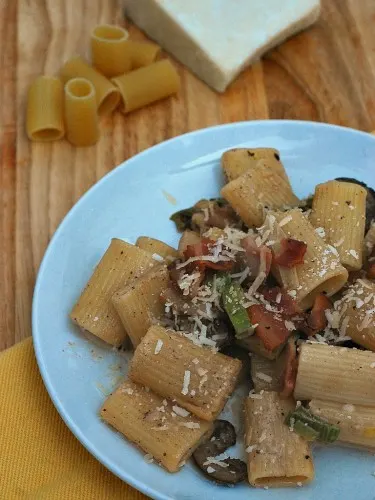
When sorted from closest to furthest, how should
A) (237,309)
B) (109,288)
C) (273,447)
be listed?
(273,447)
(237,309)
(109,288)

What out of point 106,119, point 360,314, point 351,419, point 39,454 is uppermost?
point 360,314

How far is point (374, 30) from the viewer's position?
2.59 metres

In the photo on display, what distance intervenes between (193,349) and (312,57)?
1.49 meters

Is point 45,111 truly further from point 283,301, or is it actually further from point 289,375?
point 289,375

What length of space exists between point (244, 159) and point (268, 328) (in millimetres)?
579

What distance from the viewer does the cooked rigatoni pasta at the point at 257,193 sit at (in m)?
1.70

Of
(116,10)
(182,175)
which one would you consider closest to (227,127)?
(182,175)

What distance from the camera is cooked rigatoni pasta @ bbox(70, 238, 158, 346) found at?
156 cm

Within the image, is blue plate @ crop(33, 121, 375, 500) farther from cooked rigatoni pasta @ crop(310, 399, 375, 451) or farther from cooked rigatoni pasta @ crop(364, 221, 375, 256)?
cooked rigatoni pasta @ crop(364, 221, 375, 256)

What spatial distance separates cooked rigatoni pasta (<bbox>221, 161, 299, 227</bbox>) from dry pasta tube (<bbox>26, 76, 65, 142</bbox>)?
0.76 metres

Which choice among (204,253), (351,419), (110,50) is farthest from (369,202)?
(110,50)

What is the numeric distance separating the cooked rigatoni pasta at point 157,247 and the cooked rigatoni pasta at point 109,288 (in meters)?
0.06

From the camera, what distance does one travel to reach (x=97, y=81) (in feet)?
7.47

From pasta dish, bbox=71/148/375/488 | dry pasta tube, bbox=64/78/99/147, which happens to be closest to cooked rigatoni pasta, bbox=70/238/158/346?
pasta dish, bbox=71/148/375/488
